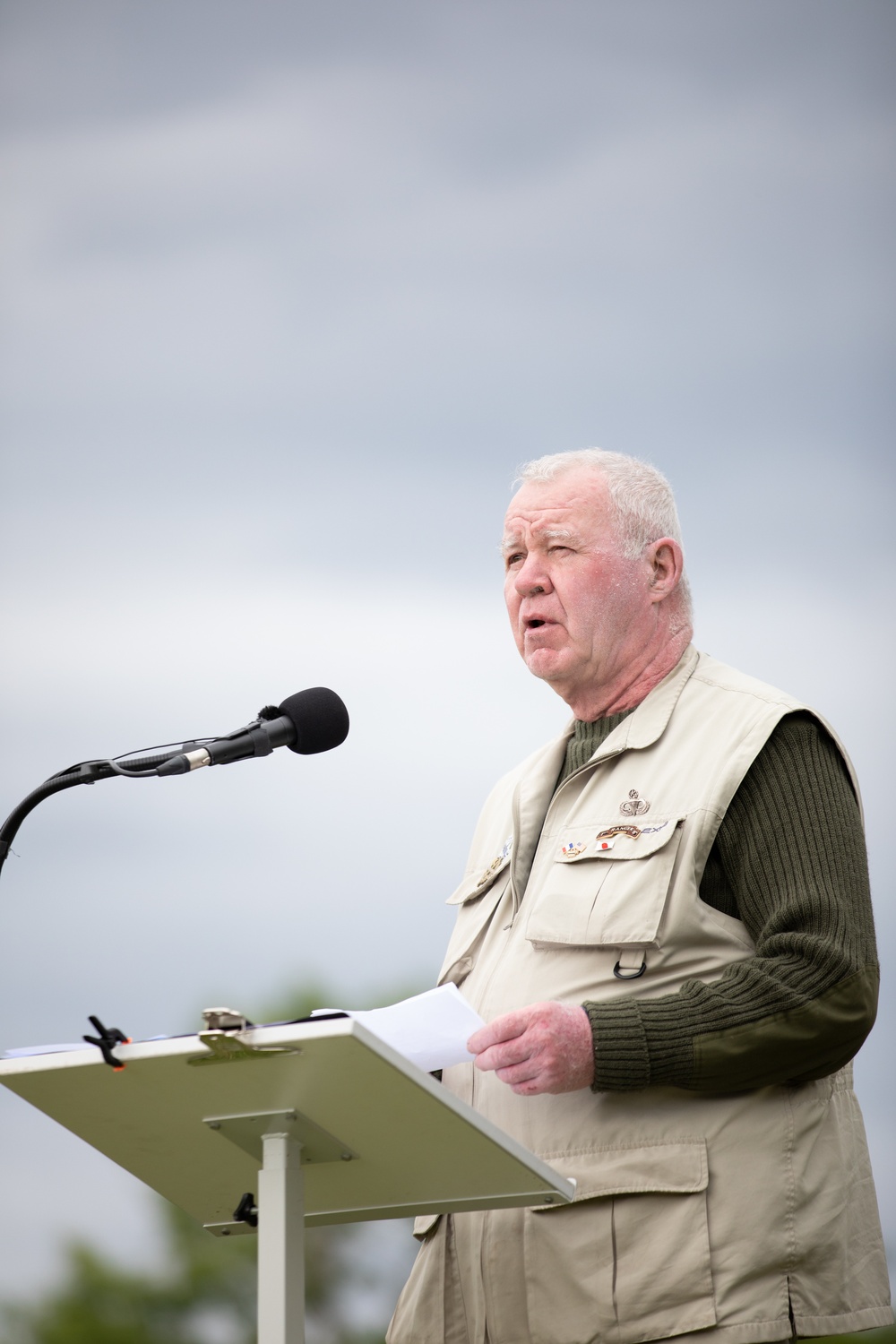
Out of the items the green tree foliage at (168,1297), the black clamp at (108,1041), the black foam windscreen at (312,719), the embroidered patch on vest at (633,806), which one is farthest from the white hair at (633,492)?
the green tree foliage at (168,1297)

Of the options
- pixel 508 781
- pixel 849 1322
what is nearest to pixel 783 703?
pixel 508 781

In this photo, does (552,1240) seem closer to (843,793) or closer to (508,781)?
(843,793)

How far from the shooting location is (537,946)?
7.66 ft

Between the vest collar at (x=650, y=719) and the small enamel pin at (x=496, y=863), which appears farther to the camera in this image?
the small enamel pin at (x=496, y=863)

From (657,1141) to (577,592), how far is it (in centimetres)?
98

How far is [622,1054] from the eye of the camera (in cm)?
201

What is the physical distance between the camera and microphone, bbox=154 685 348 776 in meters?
2.14

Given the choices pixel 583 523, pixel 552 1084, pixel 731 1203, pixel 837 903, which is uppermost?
pixel 583 523

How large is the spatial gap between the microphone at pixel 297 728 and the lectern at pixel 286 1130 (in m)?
0.55

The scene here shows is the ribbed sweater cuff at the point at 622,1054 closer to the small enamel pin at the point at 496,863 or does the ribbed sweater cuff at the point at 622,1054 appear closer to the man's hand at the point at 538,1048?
the man's hand at the point at 538,1048

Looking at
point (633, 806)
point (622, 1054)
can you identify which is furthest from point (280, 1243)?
point (633, 806)

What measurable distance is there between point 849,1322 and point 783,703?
926 mm

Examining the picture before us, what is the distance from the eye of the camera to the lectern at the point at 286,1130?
155 centimetres

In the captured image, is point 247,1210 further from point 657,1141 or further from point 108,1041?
point 657,1141
